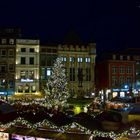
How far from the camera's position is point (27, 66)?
58812mm

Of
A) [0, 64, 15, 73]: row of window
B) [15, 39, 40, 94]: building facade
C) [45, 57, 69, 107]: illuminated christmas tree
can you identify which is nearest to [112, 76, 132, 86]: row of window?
[15, 39, 40, 94]: building facade

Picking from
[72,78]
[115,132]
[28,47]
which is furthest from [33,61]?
[115,132]

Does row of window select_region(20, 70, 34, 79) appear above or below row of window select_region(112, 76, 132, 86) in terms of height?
above

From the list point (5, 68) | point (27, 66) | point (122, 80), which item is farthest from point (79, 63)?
point (5, 68)

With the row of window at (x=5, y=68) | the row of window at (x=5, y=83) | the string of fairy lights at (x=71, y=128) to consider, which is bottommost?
the string of fairy lights at (x=71, y=128)

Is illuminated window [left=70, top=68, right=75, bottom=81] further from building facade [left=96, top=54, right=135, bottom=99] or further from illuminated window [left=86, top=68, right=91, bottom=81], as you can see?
building facade [left=96, top=54, right=135, bottom=99]

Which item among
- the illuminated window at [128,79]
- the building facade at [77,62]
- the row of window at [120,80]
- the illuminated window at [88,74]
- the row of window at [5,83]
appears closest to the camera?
the row of window at [5,83]

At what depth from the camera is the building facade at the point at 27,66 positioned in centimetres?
5775

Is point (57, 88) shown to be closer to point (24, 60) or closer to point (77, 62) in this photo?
point (24, 60)

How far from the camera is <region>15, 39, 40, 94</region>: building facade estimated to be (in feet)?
189

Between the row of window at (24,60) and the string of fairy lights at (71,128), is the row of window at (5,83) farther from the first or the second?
the string of fairy lights at (71,128)

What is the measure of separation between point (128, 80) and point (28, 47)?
58.2ft

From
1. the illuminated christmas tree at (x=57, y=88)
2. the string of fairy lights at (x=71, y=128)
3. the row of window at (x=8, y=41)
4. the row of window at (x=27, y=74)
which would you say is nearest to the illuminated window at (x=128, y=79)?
the row of window at (x=27, y=74)

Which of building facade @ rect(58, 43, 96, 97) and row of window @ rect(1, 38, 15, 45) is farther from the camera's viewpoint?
building facade @ rect(58, 43, 96, 97)
